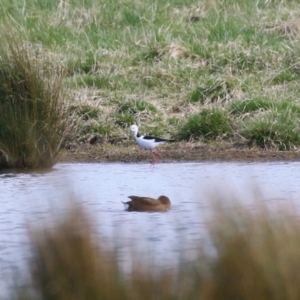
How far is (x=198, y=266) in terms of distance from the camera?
4.48 m

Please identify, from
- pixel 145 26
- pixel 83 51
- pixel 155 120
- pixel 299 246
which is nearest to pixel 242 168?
pixel 155 120

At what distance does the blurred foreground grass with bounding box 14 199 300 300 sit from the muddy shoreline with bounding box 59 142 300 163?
23.9ft

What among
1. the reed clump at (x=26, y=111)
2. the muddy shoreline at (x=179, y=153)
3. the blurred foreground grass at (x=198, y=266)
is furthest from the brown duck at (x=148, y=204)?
the blurred foreground grass at (x=198, y=266)

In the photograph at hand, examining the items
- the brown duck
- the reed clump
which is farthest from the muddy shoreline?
the brown duck

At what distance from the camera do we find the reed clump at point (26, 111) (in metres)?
10.7

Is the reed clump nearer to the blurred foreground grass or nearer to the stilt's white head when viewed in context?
the stilt's white head

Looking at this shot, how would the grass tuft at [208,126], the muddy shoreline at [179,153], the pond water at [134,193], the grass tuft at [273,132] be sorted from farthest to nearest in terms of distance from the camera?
the grass tuft at [208,126] → the grass tuft at [273,132] → the muddy shoreline at [179,153] → the pond water at [134,193]

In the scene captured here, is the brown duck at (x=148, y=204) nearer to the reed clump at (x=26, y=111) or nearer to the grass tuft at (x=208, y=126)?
the reed clump at (x=26, y=111)

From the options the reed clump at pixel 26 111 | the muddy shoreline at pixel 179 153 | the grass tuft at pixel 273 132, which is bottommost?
the muddy shoreline at pixel 179 153

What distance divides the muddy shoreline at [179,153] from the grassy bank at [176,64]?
0.16 m

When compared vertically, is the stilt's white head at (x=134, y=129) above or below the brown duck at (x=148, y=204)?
above

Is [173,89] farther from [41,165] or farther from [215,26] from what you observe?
[41,165]

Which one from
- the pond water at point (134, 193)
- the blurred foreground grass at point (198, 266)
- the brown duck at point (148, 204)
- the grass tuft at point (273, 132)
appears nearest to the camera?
the blurred foreground grass at point (198, 266)

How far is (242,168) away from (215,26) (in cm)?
532
